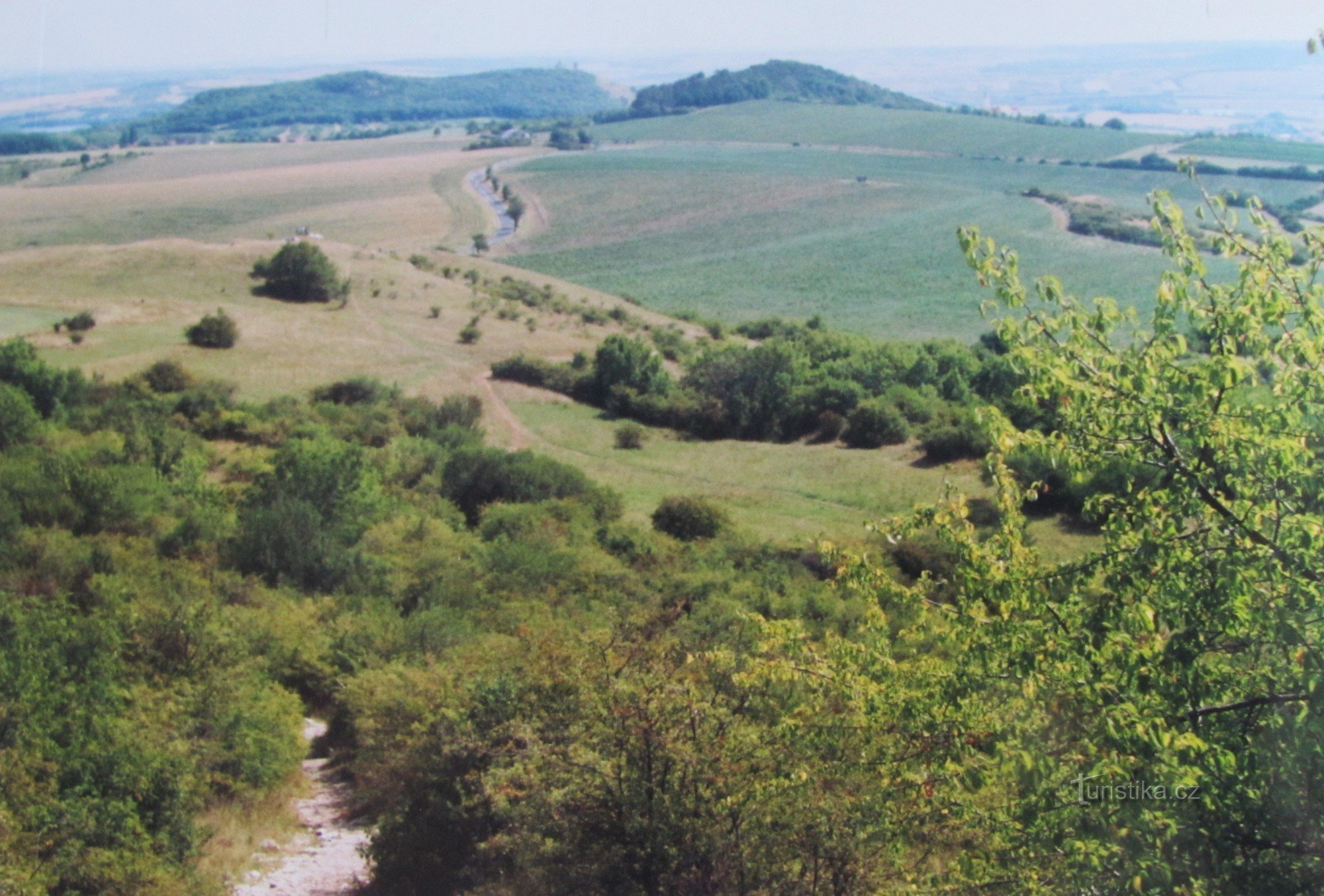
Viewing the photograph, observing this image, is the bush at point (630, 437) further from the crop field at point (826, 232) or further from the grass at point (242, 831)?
the grass at point (242, 831)

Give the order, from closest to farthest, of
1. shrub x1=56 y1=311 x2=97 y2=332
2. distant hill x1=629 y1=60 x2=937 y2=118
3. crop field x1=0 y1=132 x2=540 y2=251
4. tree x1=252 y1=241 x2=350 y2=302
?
shrub x1=56 y1=311 x2=97 y2=332, tree x1=252 y1=241 x2=350 y2=302, crop field x1=0 y1=132 x2=540 y2=251, distant hill x1=629 y1=60 x2=937 y2=118

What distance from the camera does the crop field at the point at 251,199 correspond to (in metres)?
81.8

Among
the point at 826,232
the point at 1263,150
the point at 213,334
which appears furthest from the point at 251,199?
the point at 1263,150

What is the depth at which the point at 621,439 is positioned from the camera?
41.0 metres

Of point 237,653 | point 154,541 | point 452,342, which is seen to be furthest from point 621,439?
point 237,653

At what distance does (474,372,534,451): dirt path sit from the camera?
132 feet

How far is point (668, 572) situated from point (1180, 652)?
17728 millimetres

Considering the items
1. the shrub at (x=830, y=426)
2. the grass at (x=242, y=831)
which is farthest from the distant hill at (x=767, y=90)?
the grass at (x=242, y=831)

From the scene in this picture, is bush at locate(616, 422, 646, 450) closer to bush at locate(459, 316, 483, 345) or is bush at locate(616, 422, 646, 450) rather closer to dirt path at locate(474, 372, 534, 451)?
dirt path at locate(474, 372, 534, 451)

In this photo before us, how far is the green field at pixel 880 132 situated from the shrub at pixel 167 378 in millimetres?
86775

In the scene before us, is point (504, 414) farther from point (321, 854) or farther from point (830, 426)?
point (321, 854)

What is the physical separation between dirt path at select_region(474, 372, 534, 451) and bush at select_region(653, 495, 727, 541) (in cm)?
1104

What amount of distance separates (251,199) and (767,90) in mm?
95597

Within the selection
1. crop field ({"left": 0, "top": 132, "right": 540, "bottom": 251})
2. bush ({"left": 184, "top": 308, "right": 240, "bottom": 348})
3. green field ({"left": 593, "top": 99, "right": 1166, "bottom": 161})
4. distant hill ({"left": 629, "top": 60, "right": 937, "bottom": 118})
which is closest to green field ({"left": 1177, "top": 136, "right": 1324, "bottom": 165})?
green field ({"left": 593, "top": 99, "right": 1166, "bottom": 161})
